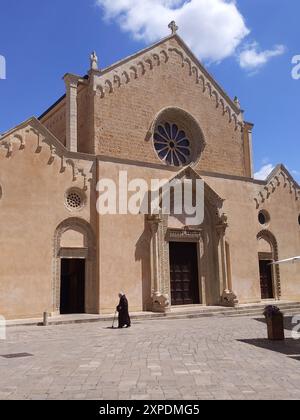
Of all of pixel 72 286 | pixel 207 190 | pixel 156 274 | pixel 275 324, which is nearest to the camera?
pixel 275 324

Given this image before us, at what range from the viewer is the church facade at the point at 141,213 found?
17891 millimetres

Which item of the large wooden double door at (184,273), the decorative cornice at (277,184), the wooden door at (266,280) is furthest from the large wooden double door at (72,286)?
the decorative cornice at (277,184)

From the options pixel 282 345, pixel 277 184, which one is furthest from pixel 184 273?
pixel 282 345

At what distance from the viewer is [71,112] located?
799 inches

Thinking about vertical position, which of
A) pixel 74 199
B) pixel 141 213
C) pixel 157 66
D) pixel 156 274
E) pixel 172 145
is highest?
pixel 157 66

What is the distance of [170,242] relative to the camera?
2184cm

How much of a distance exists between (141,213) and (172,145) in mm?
5108

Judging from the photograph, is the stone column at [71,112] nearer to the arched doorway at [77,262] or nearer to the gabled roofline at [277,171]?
the arched doorway at [77,262]

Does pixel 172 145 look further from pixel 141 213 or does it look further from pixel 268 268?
pixel 268 268

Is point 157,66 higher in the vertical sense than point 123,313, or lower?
higher

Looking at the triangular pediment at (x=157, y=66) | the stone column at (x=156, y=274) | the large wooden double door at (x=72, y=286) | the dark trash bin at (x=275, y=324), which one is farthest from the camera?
the triangular pediment at (x=157, y=66)

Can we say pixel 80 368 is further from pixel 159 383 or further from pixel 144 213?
pixel 144 213

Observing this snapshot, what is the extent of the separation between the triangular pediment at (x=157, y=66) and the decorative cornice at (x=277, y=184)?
3851 mm

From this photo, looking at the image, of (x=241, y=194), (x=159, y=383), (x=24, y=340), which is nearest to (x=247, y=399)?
(x=159, y=383)
